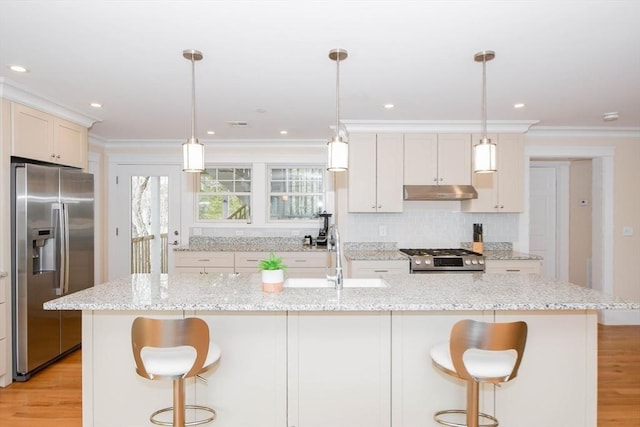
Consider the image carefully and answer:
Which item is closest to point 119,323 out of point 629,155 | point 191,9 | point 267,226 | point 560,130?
point 191,9

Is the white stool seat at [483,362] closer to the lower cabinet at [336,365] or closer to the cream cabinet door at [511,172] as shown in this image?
the lower cabinet at [336,365]

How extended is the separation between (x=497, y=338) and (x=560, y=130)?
3.94m

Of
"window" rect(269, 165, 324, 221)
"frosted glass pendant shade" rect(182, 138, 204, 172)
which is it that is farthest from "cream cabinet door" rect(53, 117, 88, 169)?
"window" rect(269, 165, 324, 221)

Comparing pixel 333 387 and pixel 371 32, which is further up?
pixel 371 32

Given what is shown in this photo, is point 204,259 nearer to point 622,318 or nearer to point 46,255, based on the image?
point 46,255

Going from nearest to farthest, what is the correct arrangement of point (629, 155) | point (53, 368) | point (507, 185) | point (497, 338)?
point (497, 338) → point (53, 368) → point (507, 185) → point (629, 155)

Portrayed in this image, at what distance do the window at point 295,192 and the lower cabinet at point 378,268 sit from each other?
164 centimetres

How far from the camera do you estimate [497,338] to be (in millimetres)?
1706

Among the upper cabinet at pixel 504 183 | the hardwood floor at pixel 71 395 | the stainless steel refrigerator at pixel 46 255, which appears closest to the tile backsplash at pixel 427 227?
the upper cabinet at pixel 504 183

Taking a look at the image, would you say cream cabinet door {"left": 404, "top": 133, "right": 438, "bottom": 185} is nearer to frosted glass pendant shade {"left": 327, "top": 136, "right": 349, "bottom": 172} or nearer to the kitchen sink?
the kitchen sink

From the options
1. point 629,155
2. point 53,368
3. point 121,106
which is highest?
point 121,106

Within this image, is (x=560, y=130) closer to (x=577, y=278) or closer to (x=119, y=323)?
(x=577, y=278)

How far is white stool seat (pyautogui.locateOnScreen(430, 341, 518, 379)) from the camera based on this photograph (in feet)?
5.89

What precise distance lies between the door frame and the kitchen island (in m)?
3.32
